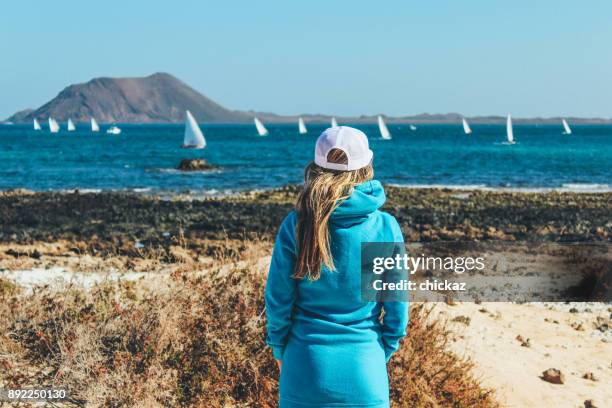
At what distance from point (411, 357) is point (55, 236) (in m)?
12.1

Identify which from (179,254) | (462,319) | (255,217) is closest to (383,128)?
(255,217)

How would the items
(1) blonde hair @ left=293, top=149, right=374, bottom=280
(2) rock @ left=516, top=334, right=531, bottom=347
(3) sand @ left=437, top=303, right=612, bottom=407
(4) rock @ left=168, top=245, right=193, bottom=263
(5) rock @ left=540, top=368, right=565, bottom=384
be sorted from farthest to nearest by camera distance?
(4) rock @ left=168, top=245, right=193, bottom=263
(2) rock @ left=516, top=334, right=531, bottom=347
(5) rock @ left=540, top=368, right=565, bottom=384
(3) sand @ left=437, top=303, right=612, bottom=407
(1) blonde hair @ left=293, top=149, right=374, bottom=280

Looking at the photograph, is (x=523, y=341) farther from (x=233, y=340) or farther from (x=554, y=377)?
(x=233, y=340)

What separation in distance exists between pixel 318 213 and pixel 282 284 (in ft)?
1.17

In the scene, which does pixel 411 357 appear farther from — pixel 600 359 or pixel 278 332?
pixel 600 359

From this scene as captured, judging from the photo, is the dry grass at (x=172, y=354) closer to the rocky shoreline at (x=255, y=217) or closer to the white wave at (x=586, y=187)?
the rocky shoreline at (x=255, y=217)

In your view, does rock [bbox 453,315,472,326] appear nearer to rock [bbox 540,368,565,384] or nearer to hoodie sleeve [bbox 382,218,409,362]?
rock [bbox 540,368,565,384]

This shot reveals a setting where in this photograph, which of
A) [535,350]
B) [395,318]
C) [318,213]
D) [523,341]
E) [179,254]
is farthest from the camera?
[179,254]

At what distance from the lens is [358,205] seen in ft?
9.44

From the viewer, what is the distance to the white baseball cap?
2.91 m

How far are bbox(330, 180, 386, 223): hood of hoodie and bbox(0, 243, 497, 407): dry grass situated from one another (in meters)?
2.32

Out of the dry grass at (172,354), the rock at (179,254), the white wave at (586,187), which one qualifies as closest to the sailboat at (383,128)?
the white wave at (586,187)

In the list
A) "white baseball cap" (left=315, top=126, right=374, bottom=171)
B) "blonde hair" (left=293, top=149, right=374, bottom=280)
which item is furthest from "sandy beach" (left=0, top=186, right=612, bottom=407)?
"white baseball cap" (left=315, top=126, right=374, bottom=171)

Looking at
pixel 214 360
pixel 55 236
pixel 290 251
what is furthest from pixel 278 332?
pixel 55 236
